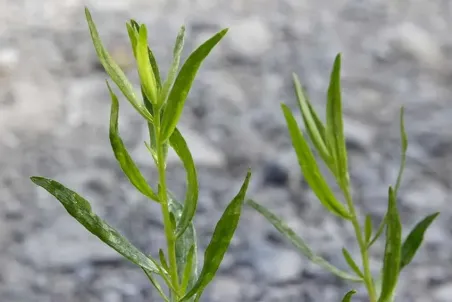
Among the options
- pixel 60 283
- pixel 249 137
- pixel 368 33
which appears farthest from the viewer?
pixel 368 33

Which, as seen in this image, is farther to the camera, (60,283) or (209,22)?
(209,22)

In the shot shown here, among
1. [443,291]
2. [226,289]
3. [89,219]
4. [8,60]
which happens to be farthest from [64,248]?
[89,219]

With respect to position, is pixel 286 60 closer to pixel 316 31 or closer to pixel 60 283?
pixel 316 31

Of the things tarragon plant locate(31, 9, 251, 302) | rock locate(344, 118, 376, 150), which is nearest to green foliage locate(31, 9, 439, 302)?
tarragon plant locate(31, 9, 251, 302)

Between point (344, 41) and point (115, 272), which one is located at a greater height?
point (344, 41)

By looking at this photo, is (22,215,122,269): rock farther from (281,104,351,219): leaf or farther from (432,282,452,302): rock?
(281,104,351,219): leaf

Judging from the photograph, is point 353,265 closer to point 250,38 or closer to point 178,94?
point 178,94

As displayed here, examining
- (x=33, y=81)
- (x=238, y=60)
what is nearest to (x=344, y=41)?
(x=238, y=60)
